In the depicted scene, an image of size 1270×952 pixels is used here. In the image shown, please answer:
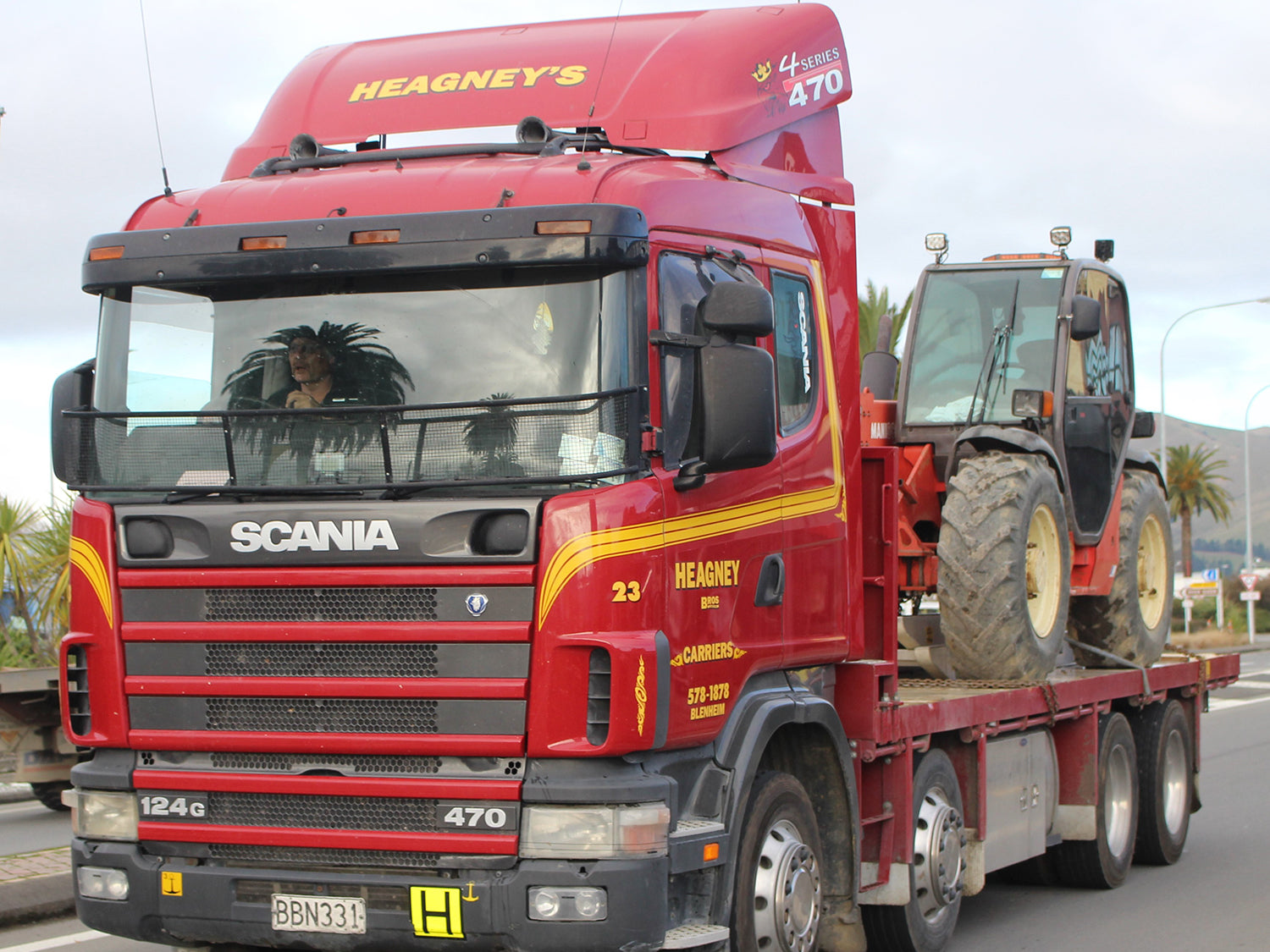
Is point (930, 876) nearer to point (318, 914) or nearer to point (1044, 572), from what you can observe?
point (1044, 572)

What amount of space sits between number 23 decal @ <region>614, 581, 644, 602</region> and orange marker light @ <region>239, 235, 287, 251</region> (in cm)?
171

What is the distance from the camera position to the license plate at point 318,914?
17.5 feet

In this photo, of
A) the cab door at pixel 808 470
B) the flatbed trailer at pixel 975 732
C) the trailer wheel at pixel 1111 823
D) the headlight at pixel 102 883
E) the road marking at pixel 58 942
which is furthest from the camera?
the trailer wheel at pixel 1111 823

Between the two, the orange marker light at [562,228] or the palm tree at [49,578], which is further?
the palm tree at [49,578]

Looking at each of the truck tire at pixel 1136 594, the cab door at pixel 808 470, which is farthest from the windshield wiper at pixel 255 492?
the truck tire at pixel 1136 594

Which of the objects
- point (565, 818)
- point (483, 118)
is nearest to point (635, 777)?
point (565, 818)

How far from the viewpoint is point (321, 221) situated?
18.2 ft

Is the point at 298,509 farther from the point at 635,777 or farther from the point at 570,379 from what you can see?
the point at 635,777

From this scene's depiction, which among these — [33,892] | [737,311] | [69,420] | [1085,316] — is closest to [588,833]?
[737,311]

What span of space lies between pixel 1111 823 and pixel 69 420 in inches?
283

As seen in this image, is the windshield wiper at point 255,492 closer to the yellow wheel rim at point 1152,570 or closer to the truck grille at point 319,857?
the truck grille at point 319,857

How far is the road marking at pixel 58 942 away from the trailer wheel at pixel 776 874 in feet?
11.8

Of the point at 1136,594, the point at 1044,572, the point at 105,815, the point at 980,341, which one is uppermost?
the point at 980,341

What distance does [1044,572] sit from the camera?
961 centimetres
